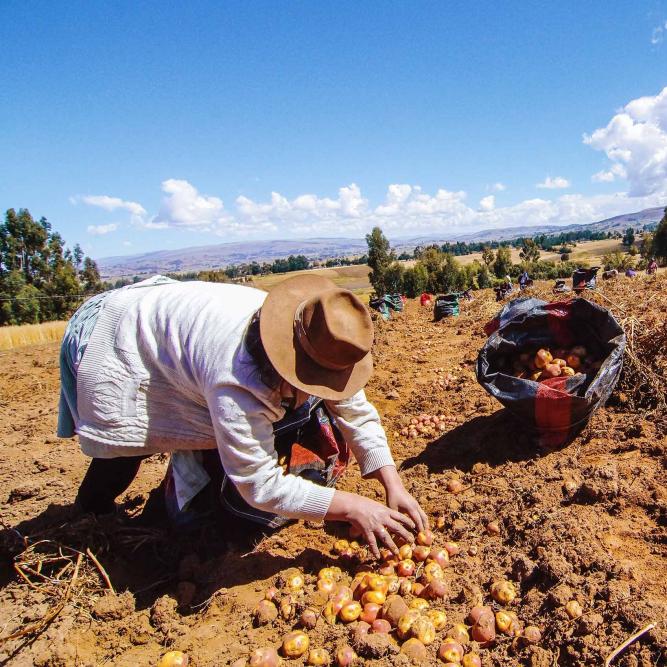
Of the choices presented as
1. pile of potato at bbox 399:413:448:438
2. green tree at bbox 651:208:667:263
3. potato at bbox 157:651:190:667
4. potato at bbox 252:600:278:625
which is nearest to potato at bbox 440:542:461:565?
potato at bbox 252:600:278:625

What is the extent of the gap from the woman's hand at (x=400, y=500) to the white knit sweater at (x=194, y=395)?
6 cm

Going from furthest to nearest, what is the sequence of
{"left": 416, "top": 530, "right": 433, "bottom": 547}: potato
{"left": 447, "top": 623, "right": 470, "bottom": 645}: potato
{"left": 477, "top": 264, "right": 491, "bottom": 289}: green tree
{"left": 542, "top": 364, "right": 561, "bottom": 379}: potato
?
{"left": 477, "top": 264, "right": 491, "bottom": 289}: green tree → {"left": 542, "top": 364, "right": 561, "bottom": 379}: potato → {"left": 416, "top": 530, "right": 433, "bottom": 547}: potato → {"left": 447, "top": 623, "right": 470, "bottom": 645}: potato

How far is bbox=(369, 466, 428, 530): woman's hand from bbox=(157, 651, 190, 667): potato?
1069 mm

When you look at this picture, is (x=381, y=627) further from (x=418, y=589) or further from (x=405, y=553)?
(x=405, y=553)

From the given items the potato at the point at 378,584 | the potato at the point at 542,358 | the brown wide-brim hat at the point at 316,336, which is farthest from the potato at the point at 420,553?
the potato at the point at 542,358

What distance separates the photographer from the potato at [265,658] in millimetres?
1731

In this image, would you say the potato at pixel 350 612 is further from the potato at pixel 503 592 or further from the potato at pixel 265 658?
the potato at pixel 503 592

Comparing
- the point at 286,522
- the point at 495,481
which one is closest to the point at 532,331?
the point at 495,481

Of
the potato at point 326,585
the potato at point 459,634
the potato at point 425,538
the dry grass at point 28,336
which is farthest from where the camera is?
the dry grass at point 28,336

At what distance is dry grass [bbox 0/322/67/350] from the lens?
58.0ft

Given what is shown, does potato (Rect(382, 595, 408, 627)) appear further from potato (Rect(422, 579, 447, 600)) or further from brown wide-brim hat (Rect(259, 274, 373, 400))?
brown wide-brim hat (Rect(259, 274, 373, 400))

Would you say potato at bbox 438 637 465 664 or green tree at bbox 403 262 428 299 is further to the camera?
green tree at bbox 403 262 428 299

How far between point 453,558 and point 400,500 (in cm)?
40

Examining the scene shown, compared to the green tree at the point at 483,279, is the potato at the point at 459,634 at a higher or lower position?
higher
